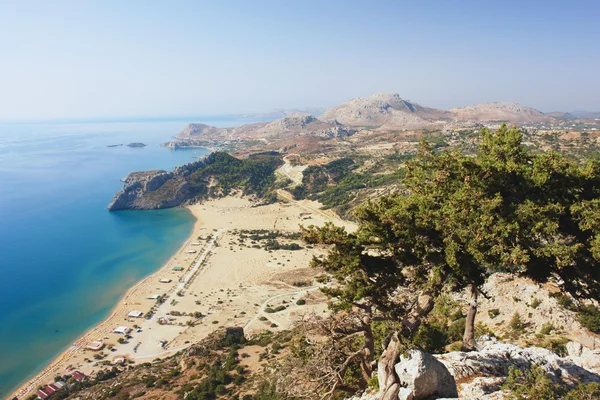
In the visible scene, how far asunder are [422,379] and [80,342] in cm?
3249

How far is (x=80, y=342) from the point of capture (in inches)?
1212

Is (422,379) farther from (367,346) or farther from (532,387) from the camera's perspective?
(532,387)

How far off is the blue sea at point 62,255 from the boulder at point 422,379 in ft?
102

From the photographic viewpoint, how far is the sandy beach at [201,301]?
94.6 feet

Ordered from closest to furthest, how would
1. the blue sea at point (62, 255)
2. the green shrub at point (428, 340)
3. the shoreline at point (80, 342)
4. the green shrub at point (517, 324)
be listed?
the green shrub at point (428, 340), the green shrub at point (517, 324), the shoreline at point (80, 342), the blue sea at point (62, 255)

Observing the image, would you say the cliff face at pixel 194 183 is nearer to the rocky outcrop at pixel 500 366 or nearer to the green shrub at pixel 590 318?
the green shrub at pixel 590 318

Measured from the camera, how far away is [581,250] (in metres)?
9.16

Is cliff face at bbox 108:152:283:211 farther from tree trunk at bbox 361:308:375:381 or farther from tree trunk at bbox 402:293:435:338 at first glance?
tree trunk at bbox 402:293:435:338

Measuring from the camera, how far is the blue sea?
32531 mm

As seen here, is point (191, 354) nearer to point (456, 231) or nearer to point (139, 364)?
point (139, 364)

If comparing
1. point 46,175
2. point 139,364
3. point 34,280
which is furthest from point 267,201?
point 46,175

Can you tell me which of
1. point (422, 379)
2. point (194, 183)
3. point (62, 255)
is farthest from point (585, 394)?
point (194, 183)

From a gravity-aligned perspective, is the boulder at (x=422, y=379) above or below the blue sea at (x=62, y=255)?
above

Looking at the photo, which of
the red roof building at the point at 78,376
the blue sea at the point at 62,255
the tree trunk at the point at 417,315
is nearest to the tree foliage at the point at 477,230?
the tree trunk at the point at 417,315
